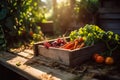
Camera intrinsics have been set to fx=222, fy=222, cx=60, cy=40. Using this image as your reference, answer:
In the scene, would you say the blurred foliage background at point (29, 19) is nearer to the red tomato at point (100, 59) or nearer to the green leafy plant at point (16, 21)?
the green leafy plant at point (16, 21)

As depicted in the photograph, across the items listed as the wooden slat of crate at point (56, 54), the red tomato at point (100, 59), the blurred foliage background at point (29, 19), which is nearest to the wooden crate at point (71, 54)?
the wooden slat of crate at point (56, 54)

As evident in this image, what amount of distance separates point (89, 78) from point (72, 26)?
15.6ft

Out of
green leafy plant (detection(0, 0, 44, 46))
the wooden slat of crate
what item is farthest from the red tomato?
green leafy plant (detection(0, 0, 44, 46))

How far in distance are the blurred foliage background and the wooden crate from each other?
1873mm

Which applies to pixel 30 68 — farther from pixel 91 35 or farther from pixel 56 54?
pixel 91 35

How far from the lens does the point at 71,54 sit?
333 cm

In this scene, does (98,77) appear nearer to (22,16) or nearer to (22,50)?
(22,50)

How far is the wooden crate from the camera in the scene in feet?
11.1

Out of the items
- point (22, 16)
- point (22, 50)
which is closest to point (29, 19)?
point (22, 16)

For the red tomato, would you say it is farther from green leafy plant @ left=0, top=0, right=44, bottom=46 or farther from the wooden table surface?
green leafy plant @ left=0, top=0, right=44, bottom=46

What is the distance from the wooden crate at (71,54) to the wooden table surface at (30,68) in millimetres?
203

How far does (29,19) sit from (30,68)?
305 centimetres

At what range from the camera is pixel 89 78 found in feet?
9.68

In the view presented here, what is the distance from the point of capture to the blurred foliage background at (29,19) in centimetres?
567
